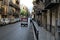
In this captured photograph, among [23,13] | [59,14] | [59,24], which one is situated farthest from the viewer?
[23,13]

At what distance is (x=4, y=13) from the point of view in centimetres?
8131

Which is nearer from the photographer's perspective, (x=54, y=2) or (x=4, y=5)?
(x=54, y=2)

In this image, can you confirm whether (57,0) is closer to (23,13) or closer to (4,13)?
(4,13)

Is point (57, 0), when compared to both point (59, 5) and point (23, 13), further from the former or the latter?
point (23, 13)

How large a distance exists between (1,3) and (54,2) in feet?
182

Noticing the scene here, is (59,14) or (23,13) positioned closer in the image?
(59,14)

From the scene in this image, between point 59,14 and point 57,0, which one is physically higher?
point 57,0

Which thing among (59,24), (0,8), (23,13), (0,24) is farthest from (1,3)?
(23,13)

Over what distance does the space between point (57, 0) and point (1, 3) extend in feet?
183

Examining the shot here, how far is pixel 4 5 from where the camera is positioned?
83250mm

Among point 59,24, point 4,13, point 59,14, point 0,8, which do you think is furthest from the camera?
point 4,13

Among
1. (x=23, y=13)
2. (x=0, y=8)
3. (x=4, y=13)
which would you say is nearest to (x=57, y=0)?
(x=0, y=8)

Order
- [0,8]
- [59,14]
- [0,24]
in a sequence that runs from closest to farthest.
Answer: [59,14]
[0,24]
[0,8]

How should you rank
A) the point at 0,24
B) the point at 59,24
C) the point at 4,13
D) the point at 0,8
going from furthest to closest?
1. the point at 4,13
2. the point at 0,8
3. the point at 0,24
4. the point at 59,24
